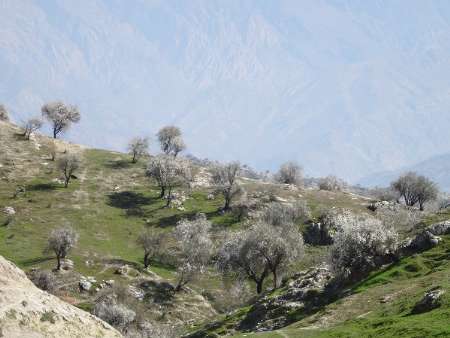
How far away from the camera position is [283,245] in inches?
3472

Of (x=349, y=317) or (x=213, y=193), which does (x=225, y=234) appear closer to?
(x=213, y=193)

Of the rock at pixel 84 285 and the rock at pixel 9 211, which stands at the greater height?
the rock at pixel 9 211

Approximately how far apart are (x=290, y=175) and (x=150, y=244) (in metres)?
84.2

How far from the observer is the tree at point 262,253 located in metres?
88.6

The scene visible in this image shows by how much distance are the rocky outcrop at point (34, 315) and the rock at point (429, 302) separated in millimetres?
22280

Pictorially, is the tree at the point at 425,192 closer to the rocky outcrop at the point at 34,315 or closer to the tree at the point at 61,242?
the tree at the point at 61,242

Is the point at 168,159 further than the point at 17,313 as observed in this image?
Yes

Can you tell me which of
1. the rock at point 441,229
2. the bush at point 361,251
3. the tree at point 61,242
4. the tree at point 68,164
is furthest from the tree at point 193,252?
the rock at point 441,229

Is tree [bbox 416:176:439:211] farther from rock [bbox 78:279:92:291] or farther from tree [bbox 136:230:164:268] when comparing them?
rock [bbox 78:279:92:291]

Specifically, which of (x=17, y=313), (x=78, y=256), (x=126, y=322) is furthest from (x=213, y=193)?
(x=17, y=313)

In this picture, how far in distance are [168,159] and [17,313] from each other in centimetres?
12844

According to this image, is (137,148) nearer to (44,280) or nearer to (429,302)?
(44,280)

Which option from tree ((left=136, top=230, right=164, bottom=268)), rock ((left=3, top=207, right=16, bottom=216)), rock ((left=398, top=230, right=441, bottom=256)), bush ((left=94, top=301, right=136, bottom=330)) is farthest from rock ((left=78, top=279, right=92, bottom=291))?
rock ((left=398, top=230, right=441, bottom=256))

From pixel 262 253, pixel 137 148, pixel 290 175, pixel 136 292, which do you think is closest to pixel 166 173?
pixel 137 148
